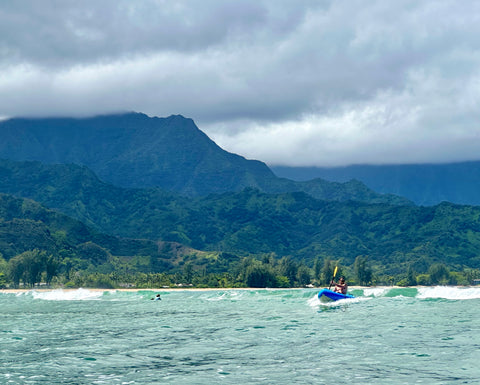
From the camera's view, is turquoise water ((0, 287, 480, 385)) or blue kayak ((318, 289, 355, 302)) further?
blue kayak ((318, 289, 355, 302))

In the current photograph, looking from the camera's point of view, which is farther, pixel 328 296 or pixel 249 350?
pixel 328 296

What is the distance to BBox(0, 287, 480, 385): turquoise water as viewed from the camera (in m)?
42.7

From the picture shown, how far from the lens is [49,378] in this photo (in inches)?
1688

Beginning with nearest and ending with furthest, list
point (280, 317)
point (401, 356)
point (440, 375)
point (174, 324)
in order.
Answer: point (440, 375), point (401, 356), point (174, 324), point (280, 317)

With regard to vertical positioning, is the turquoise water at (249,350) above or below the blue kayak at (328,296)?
below

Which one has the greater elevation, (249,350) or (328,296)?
(328,296)

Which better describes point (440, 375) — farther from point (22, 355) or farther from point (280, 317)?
point (280, 317)

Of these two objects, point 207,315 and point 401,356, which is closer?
point 401,356

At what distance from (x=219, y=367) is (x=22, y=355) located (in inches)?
770

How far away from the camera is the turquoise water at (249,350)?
4266 cm

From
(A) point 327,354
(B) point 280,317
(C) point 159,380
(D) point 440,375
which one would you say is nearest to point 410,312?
(B) point 280,317

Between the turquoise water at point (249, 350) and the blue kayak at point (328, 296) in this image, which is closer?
the turquoise water at point (249, 350)

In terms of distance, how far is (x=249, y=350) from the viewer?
180 ft

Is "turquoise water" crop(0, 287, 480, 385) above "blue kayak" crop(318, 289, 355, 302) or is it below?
below
